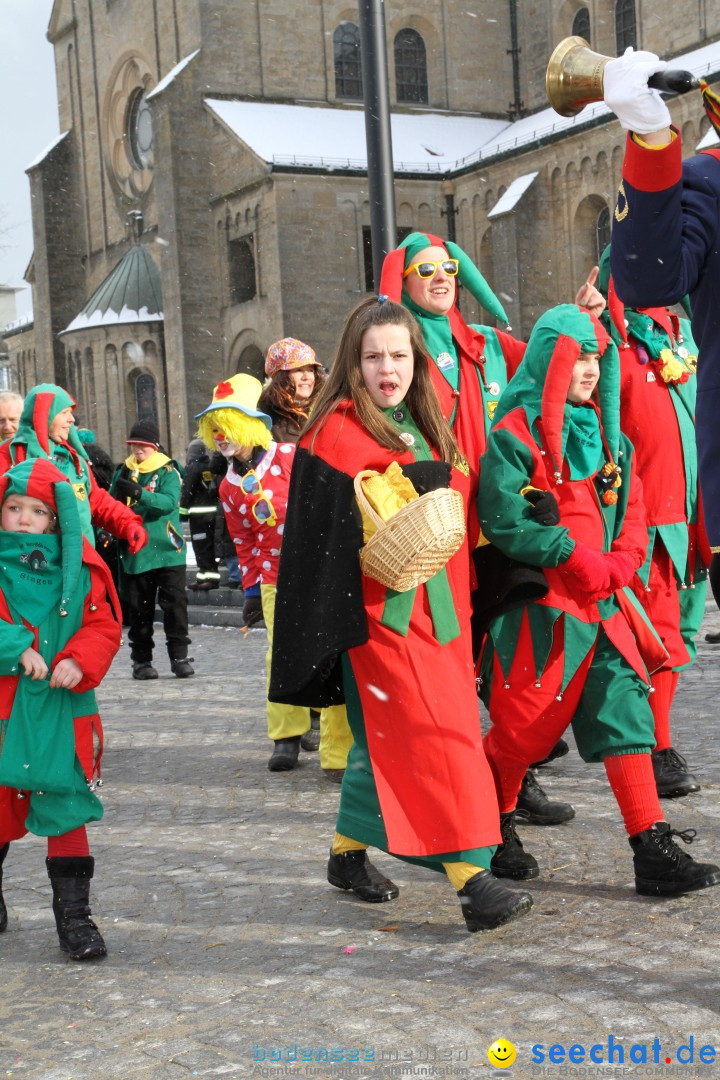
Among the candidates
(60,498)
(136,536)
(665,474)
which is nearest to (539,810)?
(665,474)

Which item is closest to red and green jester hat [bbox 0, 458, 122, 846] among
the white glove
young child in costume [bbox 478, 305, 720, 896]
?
young child in costume [bbox 478, 305, 720, 896]

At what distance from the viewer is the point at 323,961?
4020 mm

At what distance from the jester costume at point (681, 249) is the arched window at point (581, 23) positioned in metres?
34.5

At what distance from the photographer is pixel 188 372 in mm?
36812

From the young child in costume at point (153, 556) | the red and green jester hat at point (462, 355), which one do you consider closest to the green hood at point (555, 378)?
the red and green jester hat at point (462, 355)

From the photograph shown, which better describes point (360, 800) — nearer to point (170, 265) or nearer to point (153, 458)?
point (153, 458)

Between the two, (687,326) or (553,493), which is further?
(687,326)

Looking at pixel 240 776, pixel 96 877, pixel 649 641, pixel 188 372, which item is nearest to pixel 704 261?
pixel 649 641

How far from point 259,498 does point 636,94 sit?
175 inches

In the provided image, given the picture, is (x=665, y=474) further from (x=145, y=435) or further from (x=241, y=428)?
(x=145, y=435)

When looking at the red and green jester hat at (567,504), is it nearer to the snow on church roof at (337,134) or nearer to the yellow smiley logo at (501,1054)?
the yellow smiley logo at (501,1054)

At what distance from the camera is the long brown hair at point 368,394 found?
437 centimetres

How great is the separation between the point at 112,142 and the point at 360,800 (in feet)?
136

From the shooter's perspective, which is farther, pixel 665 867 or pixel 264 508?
pixel 264 508
